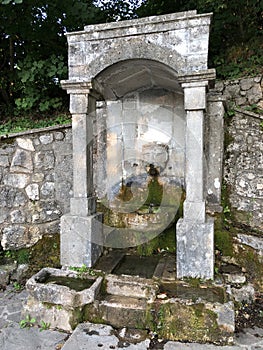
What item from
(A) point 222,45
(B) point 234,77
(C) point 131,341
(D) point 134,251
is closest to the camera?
(C) point 131,341

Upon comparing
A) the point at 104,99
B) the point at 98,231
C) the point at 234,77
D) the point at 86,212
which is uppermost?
the point at 234,77

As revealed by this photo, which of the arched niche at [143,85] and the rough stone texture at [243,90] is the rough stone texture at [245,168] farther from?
the rough stone texture at [243,90]

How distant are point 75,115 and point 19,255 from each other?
2.17 metres

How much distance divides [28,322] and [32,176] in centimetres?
202

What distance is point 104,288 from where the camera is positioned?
280 cm

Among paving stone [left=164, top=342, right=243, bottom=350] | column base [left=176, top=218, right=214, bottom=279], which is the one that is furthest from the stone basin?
column base [left=176, top=218, right=214, bottom=279]

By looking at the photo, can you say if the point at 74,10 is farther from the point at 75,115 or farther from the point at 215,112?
the point at 215,112

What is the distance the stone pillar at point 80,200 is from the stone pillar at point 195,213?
3.31 feet

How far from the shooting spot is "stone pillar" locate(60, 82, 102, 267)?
3.16 m

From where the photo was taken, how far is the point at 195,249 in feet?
9.39

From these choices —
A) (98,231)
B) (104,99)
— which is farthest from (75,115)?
(98,231)

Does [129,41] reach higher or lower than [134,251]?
higher

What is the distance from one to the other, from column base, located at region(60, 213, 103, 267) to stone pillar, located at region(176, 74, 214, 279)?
0.99 metres

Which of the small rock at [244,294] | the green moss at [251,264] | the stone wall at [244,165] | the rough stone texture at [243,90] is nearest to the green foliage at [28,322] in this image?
the small rock at [244,294]
